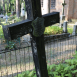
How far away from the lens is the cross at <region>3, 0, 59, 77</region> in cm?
191

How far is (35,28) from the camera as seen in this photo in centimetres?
205

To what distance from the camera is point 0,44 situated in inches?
292

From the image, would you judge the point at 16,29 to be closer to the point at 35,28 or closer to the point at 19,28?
the point at 19,28

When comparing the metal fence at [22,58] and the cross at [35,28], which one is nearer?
the cross at [35,28]

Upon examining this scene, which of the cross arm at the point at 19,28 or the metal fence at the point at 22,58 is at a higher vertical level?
the cross arm at the point at 19,28

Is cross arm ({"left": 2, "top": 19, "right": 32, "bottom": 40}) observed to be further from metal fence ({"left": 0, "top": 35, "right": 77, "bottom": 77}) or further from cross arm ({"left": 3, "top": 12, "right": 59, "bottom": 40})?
metal fence ({"left": 0, "top": 35, "right": 77, "bottom": 77})

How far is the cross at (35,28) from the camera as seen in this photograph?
1.91 m

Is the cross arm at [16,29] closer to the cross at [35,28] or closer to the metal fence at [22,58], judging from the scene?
the cross at [35,28]

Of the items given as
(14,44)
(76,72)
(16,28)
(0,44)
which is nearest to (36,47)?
(16,28)

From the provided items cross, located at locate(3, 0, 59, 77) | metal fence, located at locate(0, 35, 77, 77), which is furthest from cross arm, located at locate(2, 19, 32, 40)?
metal fence, located at locate(0, 35, 77, 77)

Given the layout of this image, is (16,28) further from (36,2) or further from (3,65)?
(3,65)

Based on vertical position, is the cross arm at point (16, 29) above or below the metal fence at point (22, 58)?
above

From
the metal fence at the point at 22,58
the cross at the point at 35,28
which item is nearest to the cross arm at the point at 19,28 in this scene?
the cross at the point at 35,28

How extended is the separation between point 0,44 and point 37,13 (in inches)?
232
